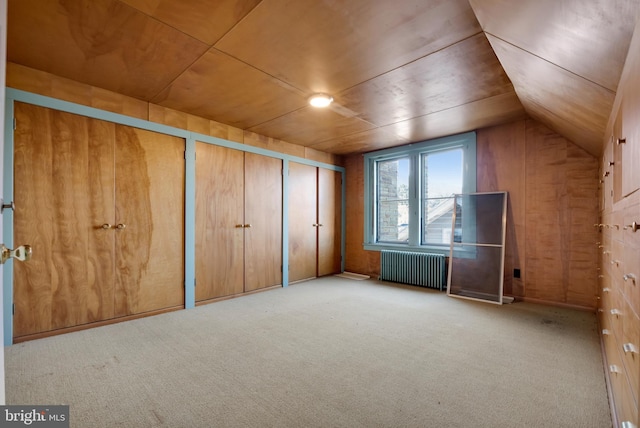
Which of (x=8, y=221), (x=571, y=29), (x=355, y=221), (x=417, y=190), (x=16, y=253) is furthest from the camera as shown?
(x=355, y=221)

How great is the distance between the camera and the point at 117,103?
9.93ft

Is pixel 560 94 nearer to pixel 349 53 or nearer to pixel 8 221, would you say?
pixel 349 53

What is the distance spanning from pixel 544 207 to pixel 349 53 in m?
3.06

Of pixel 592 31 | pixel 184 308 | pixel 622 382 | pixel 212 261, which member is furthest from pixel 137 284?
pixel 592 31

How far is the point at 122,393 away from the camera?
1844 millimetres

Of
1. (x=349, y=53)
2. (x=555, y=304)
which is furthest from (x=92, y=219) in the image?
(x=555, y=304)

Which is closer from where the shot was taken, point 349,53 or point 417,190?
point 349,53

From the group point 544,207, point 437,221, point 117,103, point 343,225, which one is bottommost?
point 343,225

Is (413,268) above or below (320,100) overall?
below

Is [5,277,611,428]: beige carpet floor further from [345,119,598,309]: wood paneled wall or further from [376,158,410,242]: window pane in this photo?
[376,158,410,242]: window pane

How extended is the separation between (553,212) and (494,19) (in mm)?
2799

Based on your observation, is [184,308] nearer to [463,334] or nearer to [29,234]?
[29,234]

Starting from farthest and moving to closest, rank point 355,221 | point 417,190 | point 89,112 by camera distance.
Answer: point 355,221, point 417,190, point 89,112

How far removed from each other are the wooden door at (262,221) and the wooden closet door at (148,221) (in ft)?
2.99
